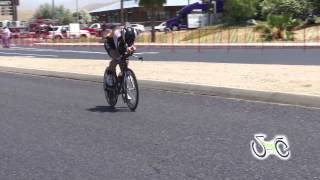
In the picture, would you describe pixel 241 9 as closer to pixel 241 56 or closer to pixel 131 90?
pixel 241 56

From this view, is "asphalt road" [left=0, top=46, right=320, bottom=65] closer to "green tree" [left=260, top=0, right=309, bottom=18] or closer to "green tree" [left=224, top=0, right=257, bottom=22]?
"green tree" [left=260, top=0, right=309, bottom=18]

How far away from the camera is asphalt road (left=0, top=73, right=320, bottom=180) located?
6.89 metres

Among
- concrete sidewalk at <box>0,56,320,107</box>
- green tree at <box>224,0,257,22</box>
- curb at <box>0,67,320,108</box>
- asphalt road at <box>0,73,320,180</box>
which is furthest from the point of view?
green tree at <box>224,0,257,22</box>

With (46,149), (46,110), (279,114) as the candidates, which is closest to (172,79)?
(46,110)

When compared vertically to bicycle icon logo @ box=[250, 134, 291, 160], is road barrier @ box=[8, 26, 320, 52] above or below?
below

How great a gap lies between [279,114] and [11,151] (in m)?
4.46

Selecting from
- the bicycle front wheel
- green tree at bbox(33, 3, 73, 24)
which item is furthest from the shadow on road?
green tree at bbox(33, 3, 73, 24)

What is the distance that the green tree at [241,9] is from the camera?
52188 millimetres

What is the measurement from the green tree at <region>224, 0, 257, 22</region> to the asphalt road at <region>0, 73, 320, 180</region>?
129 feet

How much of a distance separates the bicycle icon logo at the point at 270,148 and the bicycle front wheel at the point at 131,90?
371cm

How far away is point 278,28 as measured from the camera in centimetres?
3975

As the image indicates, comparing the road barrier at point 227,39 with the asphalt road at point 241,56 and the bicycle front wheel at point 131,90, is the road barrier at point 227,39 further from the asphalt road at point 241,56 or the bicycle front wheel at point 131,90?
the bicycle front wheel at point 131,90

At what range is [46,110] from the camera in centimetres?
1219

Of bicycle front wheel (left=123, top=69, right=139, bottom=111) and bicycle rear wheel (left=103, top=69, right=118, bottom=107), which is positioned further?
bicycle rear wheel (left=103, top=69, right=118, bottom=107)
